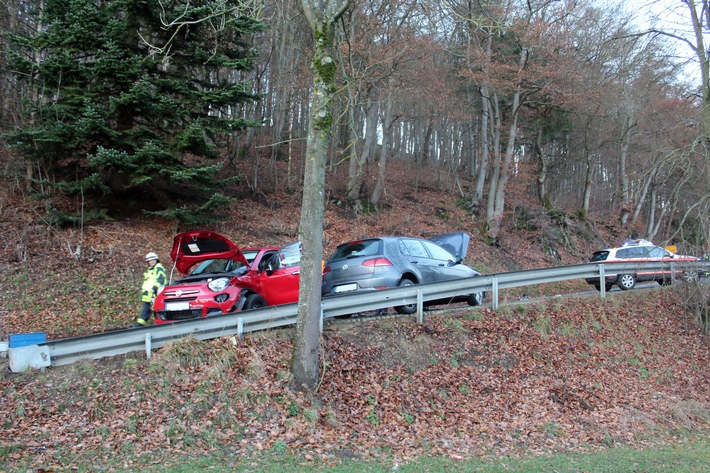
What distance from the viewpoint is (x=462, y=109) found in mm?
29531

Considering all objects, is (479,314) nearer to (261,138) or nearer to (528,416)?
(528,416)

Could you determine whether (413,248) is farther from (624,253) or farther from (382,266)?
(624,253)

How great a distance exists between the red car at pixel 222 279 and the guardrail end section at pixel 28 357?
2.06 metres

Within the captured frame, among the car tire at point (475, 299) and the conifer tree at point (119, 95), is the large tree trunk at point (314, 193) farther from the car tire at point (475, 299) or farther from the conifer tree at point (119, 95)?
the conifer tree at point (119, 95)

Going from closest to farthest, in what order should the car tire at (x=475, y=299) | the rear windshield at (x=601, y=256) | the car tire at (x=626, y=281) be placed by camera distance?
the car tire at (x=475, y=299), the car tire at (x=626, y=281), the rear windshield at (x=601, y=256)

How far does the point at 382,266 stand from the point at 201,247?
11.8 feet

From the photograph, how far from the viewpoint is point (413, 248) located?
1085 centimetres

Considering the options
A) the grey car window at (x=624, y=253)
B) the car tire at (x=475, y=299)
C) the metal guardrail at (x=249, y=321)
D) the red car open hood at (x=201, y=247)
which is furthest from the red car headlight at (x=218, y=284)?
the grey car window at (x=624, y=253)

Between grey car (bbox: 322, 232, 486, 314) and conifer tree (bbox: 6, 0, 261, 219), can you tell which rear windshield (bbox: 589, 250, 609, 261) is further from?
conifer tree (bbox: 6, 0, 261, 219)

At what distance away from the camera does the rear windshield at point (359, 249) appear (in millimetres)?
10062

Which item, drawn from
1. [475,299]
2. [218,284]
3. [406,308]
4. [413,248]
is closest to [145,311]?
[218,284]

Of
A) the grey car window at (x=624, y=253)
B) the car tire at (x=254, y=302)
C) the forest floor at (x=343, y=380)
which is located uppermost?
the grey car window at (x=624, y=253)

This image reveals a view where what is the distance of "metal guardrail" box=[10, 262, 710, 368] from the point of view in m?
7.14

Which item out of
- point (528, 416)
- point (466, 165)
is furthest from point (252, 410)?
point (466, 165)
